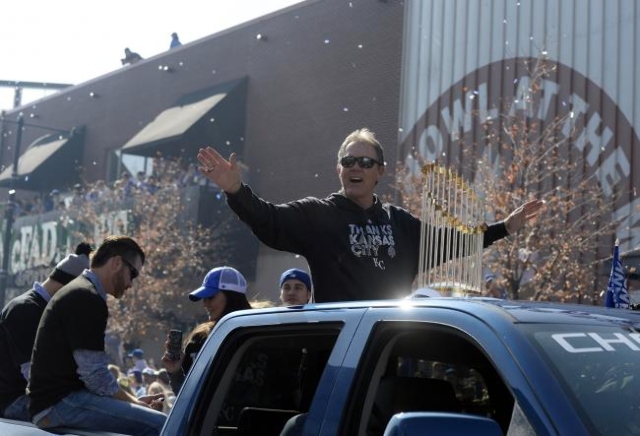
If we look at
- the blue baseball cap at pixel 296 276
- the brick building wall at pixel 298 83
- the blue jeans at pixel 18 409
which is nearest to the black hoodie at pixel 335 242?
the blue jeans at pixel 18 409

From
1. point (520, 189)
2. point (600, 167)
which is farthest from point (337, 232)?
point (600, 167)

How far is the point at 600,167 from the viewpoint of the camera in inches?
654

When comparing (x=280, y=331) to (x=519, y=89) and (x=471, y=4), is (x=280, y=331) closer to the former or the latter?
(x=519, y=89)

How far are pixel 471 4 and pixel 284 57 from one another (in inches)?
274

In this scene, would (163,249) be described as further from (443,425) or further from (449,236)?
(443,425)

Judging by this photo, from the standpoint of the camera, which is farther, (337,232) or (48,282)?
(48,282)

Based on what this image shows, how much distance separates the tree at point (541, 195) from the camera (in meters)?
13.6

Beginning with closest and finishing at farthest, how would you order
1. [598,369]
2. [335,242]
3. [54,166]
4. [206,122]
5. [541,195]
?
[598,369] → [335,242] → [541,195] → [206,122] → [54,166]

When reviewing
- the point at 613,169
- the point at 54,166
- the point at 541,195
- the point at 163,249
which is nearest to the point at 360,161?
the point at 541,195

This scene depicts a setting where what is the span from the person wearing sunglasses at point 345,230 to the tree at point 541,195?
838cm

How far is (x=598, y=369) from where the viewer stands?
8.19ft

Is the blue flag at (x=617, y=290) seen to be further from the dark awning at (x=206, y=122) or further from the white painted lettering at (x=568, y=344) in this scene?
the dark awning at (x=206, y=122)

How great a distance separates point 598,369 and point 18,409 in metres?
3.78

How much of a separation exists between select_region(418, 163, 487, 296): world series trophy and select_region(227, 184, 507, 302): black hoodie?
15 centimetres
